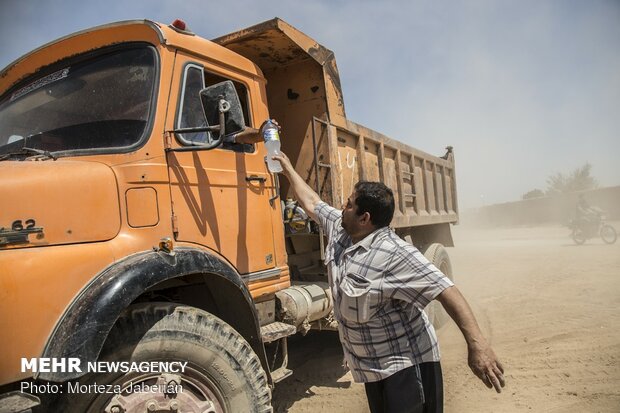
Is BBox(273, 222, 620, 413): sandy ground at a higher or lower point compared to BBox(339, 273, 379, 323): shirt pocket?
lower

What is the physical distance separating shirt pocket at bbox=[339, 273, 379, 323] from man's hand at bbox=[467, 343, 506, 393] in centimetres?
47

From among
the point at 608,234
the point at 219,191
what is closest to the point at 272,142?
the point at 219,191

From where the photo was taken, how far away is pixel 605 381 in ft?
11.9

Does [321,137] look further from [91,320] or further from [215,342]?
[91,320]

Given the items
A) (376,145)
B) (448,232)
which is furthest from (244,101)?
(448,232)

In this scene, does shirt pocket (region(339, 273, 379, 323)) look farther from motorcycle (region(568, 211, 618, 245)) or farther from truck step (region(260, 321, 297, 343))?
motorcycle (region(568, 211, 618, 245))

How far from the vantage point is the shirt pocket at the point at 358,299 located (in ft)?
6.58

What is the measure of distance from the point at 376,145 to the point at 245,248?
8.78ft

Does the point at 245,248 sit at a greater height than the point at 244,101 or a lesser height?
lesser

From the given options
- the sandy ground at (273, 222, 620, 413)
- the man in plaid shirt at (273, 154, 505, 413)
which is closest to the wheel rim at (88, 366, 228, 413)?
the man in plaid shirt at (273, 154, 505, 413)

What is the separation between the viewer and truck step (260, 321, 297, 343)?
2.84 meters

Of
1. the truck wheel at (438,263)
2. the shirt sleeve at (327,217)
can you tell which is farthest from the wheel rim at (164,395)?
the truck wheel at (438,263)

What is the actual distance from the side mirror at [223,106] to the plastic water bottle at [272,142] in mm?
283

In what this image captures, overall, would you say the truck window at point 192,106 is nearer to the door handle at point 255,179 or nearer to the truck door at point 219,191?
the truck door at point 219,191
